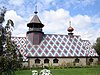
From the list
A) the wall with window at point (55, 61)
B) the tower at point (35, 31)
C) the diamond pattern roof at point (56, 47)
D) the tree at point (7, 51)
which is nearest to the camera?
the tree at point (7, 51)

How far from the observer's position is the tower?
36.6 metres

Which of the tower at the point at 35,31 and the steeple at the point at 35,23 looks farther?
the steeple at the point at 35,23

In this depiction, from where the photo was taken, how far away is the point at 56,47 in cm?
3669

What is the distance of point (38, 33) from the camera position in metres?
37.1

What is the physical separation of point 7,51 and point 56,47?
2703 centimetres

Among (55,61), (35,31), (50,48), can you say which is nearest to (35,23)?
(35,31)

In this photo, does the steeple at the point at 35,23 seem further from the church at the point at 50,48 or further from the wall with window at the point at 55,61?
the wall with window at the point at 55,61

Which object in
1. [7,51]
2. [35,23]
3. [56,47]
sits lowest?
[7,51]

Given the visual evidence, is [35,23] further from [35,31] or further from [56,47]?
[56,47]

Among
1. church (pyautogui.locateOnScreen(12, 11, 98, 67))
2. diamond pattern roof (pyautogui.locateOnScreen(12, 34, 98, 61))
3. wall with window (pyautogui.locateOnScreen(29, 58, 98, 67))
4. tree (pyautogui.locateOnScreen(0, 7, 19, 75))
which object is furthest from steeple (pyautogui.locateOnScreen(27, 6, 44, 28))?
tree (pyautogui.locateOnScreen(0, 7, 19, 75))

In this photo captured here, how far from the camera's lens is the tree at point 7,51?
9.72 meters

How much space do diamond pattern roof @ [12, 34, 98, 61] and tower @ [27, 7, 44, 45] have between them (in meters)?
0.62

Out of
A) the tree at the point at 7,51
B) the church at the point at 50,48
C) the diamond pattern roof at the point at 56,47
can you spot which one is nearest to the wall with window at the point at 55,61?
the church at the point at 50,48

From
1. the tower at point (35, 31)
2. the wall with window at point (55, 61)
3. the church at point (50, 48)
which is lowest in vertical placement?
the wall with window at point (55, 61)
